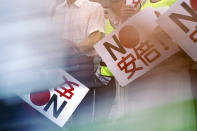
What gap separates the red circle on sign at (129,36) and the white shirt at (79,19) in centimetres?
12

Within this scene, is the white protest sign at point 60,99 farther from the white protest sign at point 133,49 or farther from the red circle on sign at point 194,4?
the red circle on sign at point 194,4

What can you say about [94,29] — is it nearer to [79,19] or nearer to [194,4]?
[79,19]

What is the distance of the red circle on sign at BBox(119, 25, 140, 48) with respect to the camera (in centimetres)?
131

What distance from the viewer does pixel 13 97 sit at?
1.39 m

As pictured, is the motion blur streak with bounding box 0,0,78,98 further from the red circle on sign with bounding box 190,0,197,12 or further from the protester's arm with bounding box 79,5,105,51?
the red circle on sign with bounding box 190,0,197,12

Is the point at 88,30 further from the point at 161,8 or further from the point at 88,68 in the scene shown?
the point at 161,8

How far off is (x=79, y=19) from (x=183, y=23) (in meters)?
0.46

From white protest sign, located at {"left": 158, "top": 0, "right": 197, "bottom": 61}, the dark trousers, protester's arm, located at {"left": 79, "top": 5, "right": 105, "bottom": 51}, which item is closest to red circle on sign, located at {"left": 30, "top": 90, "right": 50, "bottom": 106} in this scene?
the dark trousers

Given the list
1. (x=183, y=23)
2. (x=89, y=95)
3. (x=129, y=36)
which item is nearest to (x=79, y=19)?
(x=129, y=36)

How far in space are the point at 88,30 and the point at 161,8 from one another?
34cm

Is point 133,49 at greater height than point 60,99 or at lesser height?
greater

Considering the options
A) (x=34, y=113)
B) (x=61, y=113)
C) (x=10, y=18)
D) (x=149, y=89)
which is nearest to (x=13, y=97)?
(x=34, y=113)

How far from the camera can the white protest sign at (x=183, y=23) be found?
1.25 meters

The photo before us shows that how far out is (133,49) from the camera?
4.35 ft
